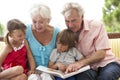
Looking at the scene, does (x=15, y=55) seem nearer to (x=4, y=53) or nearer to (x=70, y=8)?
(x=4, y=53)

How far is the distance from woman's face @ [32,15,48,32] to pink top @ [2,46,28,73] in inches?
8.5

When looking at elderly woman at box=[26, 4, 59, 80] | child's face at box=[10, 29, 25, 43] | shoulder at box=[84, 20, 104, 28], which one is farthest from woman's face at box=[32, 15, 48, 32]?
shoulder at box=[84, 20, 104, 28]

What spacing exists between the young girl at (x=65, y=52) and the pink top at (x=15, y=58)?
0.78ft

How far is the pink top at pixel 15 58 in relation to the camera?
255 cm

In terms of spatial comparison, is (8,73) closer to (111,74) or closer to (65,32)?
(65,32)

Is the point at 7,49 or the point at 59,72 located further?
the point at 7,49

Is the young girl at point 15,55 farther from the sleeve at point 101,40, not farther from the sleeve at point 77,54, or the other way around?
the sleeve at point 101,40

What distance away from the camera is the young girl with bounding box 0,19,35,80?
245 centimetres

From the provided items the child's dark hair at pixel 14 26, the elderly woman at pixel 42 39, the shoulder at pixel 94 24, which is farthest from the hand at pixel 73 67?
the child's dark hair at pixel 14 26

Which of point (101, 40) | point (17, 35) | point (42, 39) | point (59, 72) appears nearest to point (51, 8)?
point (42, 39)

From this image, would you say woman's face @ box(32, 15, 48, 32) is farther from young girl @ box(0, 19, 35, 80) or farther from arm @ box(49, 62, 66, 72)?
arm @ box(49, 62, 66, 72)

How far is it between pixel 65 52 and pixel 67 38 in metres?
0.13

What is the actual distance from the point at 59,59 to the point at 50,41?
0.60 ft

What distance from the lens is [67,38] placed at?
2537 millimetres
